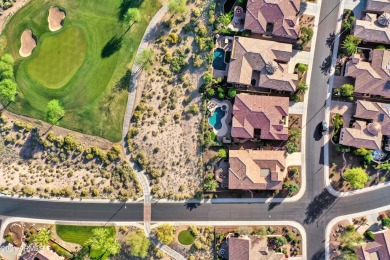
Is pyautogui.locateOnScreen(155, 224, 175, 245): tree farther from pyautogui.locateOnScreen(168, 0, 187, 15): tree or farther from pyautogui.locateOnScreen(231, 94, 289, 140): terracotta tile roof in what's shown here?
pyautogui.locateOnScreen(168, 0, 187, 15): tree

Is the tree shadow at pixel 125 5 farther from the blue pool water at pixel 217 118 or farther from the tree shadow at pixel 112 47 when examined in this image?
the blue pool water at pixel 217 118

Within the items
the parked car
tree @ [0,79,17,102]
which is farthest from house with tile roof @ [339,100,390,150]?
tree @ [0,79,17,102]

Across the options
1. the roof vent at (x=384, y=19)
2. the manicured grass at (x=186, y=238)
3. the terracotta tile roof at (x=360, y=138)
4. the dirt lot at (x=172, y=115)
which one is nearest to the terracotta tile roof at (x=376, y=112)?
the terracotta tile roof at (x=360, y=138)

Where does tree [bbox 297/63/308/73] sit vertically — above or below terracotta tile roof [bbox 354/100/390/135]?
above

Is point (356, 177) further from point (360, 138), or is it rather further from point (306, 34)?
point (306, 34)

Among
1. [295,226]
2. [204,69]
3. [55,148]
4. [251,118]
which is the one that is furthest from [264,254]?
[55,148]

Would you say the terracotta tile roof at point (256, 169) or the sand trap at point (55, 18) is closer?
the terracotta tile roof at point (256, 169)

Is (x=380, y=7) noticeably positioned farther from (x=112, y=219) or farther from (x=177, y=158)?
(x=112, y=219)
